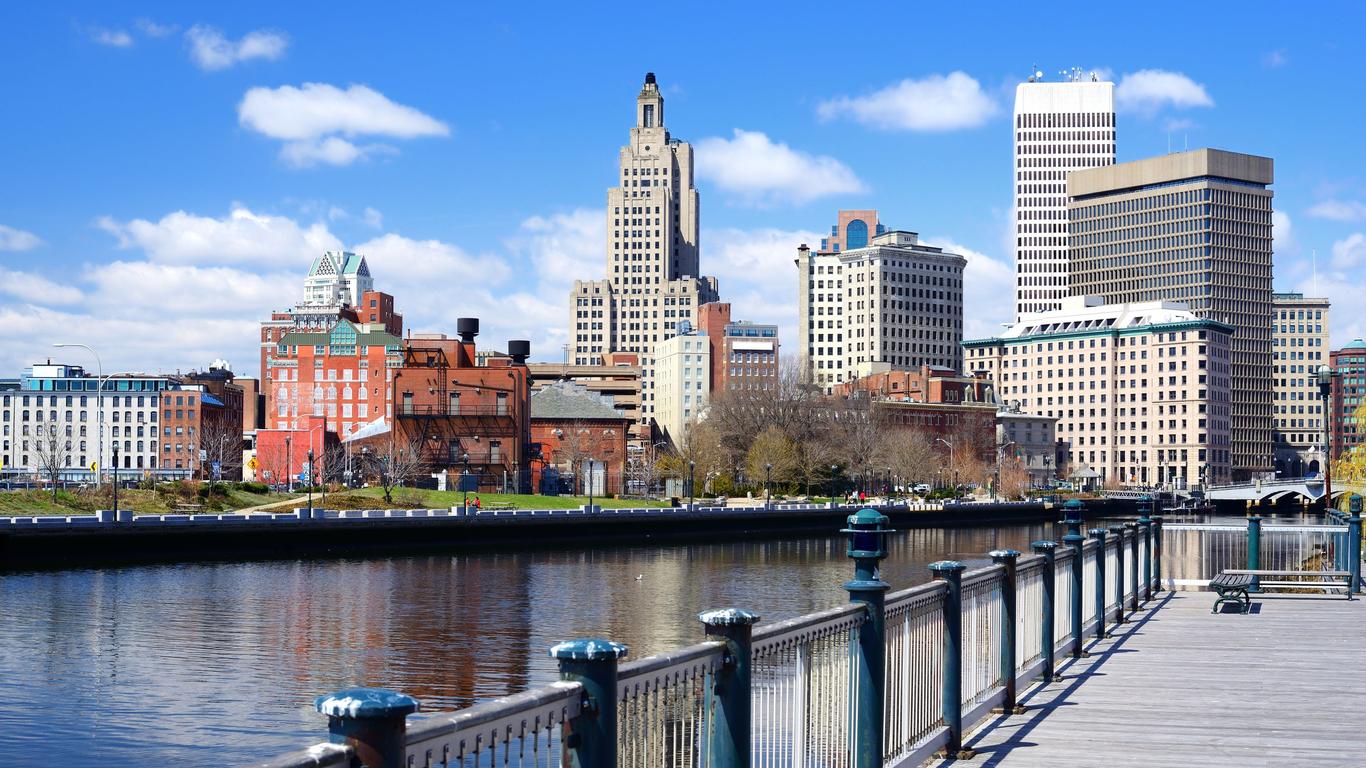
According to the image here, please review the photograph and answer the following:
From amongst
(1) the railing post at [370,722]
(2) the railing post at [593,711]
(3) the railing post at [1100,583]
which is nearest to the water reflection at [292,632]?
(3) the railing post at [1100,583]

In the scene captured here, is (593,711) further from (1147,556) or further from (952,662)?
(1147,556)

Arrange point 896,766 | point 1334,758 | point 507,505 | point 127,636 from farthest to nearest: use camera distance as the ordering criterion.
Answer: point 507,505 → point 127,636 → point 1334,758 → point 896,766

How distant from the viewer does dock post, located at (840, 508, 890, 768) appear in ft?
32.1

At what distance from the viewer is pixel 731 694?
25.0ft

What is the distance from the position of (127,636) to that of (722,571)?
29197 mm

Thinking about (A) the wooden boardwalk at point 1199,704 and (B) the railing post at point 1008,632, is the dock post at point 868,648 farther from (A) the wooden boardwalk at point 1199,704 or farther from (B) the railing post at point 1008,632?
(B) the railing post at point 1008,632

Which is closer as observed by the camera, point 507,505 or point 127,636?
point 127,636

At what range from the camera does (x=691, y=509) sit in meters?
101

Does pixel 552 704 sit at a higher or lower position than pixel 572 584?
higher

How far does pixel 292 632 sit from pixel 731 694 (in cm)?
3177

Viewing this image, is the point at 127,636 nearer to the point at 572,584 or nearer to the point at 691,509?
the point at 572,584

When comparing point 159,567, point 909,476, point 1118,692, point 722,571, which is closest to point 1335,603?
point 1118,692

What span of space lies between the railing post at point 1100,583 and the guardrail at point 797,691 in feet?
7.98

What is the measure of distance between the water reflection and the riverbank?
4882 millimetres
